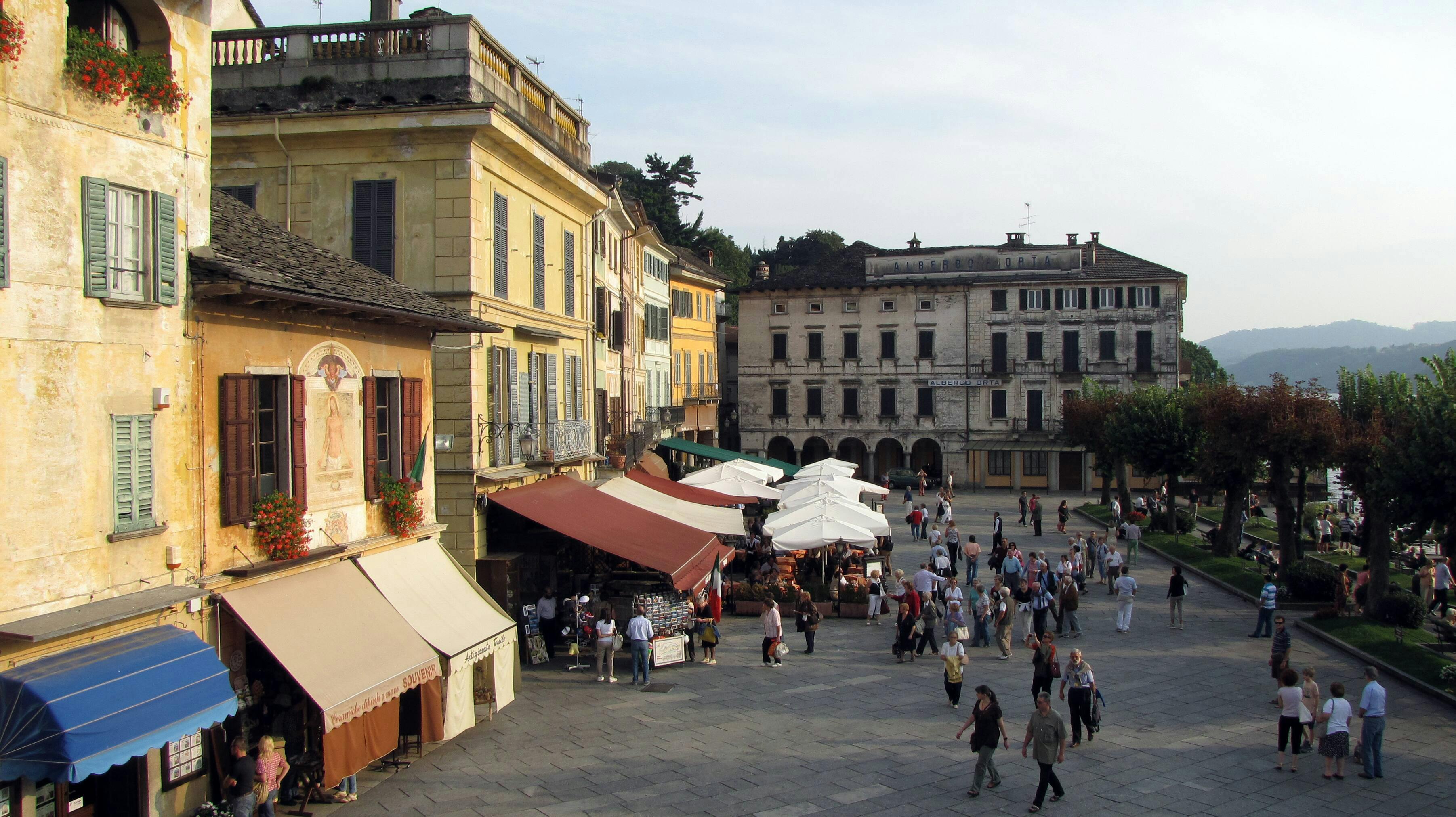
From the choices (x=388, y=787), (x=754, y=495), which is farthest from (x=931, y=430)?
(x=388, y=787)

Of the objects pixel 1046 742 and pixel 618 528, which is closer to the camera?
pixel 1046 742

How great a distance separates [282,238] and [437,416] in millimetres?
5177

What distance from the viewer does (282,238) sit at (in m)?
14.6

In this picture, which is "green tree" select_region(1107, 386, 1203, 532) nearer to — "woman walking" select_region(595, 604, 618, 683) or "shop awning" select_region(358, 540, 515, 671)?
"woman walking" select_region(595, 604, 618, 683)

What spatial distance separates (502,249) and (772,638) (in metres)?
8.88

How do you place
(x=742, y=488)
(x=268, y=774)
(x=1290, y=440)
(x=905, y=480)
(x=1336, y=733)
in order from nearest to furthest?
(x=268, y=774), (x=1336, y=733), (x=1290, y=440), (x=742, y=488), (x=905, y=480)

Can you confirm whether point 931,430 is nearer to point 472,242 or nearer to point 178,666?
point 472,242

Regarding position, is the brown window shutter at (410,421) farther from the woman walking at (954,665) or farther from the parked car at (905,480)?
the parked car at (905,480)

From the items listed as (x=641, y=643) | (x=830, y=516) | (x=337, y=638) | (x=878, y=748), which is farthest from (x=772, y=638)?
(x=337, y=638)

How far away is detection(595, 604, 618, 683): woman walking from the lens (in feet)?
59.5

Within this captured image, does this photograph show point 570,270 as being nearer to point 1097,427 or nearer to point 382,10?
point 382,10

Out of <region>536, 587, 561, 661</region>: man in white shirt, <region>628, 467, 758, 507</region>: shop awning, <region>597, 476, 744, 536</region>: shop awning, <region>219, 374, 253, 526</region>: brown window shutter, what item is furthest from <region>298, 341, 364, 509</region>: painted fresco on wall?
<region>628, 467, 758, 507</region>: shop awning

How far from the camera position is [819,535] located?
23.7 meters

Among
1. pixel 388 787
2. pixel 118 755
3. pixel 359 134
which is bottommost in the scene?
pixel 388 787
